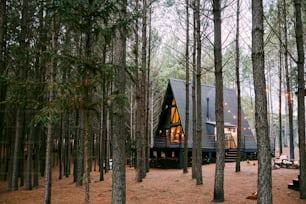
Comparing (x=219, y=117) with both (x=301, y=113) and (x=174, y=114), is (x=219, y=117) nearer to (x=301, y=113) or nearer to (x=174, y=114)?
(x=301, y=113)

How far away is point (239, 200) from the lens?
23.8 feet

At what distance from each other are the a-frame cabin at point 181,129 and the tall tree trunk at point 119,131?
12847 millimetres

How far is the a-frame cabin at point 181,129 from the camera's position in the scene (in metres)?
19.1

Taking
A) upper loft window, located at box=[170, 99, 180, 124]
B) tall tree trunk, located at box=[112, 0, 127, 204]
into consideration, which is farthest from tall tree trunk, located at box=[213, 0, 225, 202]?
upper loft window, located at box=[170, 99, 180, 124]

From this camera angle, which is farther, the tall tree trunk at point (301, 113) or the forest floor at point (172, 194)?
the forest floor at point (172, 194)

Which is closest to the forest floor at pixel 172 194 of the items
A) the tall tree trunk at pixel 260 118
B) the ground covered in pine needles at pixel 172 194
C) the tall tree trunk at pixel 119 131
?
the ground covered in pine needles at pixel 172 194

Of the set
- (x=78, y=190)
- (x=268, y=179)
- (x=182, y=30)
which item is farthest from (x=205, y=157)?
(x=268, y=179)

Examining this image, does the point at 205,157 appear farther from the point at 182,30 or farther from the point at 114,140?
the point at 114,140

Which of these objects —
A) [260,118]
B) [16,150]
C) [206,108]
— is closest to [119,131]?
[260,118]

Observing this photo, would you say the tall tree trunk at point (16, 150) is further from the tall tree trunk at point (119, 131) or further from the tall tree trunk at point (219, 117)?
the tall tree trunk at point (219, 117)

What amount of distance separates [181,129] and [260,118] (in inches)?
599

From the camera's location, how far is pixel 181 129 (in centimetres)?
2017

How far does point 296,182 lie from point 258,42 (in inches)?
211

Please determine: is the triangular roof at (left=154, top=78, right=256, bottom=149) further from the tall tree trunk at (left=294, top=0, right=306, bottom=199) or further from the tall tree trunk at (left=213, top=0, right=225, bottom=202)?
the tall tree trunk at (left=294, top=0, right=306, bottom=199)
